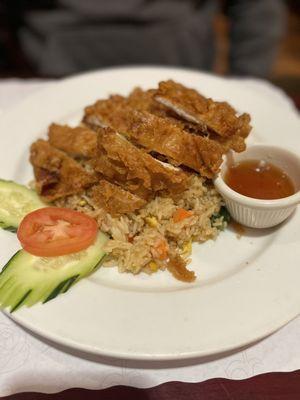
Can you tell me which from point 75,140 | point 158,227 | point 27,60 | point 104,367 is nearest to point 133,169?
point 158,227

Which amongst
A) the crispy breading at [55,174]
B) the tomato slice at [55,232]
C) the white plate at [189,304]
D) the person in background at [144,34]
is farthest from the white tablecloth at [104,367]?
the person in background at [144,34]

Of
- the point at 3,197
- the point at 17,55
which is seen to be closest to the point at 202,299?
the point at 3,197

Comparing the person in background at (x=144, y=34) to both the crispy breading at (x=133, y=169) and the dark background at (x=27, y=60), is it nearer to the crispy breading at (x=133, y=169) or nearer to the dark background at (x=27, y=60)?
the dark background at (x=27, y=60)

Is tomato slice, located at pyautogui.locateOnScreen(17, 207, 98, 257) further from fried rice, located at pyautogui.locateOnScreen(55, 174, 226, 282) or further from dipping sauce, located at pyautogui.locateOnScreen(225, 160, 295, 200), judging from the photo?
dipping sauce, located at pyautogui.locateOnScreen(225, 160, 295, 200)

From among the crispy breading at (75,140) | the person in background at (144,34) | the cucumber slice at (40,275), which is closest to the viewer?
the cucumber slice at (40,275)

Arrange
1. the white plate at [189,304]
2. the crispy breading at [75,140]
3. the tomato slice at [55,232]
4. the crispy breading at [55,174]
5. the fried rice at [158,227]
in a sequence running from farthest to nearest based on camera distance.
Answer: the crispy breading at [75,140] → the crispy breading at [55,174] → the fried rice at [158,227] → the tomato slice at [55,232] → the white plate at [189,304]

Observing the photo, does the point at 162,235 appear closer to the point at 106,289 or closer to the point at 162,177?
the point at 162,177

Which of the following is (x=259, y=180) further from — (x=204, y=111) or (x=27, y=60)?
(x=27, y=60)
